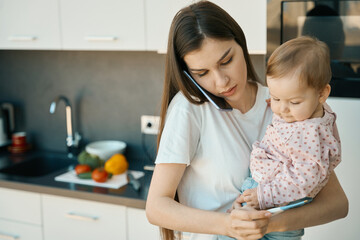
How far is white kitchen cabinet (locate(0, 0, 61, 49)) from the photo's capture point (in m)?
2.33

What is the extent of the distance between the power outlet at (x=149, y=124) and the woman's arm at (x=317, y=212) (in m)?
1.41

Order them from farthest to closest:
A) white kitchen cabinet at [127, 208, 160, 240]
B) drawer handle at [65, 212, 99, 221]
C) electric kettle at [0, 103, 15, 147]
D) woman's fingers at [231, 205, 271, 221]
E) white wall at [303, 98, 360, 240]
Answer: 1. electric kettle at [0, 103, 15, 147]
2. drawer handle at [65, 212, 99, 221]
3. white kitchen cabinet at [127, 208, 160, 240]
4. white wall at [303, 98, 360, 240]
5. woman's fingers at [231, 205, 271, 221]

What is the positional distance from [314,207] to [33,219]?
63.3 inches

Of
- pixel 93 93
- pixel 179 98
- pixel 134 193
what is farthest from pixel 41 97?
pixel 179 98

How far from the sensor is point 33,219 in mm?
2332

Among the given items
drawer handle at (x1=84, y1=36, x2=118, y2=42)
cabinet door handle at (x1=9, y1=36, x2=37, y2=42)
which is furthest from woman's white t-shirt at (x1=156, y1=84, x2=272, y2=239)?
cabinet door handle at (x1=9, y1=36, x2=37, y2=42)

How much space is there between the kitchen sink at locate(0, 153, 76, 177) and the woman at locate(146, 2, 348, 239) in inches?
61.9

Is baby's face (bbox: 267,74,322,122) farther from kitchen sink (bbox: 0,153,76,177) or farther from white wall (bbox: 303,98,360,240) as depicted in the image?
kitchen sink (bbox: 0,153,76,177)

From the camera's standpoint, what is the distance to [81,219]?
7.16 feet

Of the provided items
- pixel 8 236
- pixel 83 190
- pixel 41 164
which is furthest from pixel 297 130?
pixel 41 164

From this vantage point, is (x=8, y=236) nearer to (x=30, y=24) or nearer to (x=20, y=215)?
(x=20, y=215)

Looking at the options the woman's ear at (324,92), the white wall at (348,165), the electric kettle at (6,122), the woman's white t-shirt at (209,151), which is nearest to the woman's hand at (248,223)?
the woman's white t-shirt at (209,151)

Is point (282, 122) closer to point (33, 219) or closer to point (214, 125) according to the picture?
point (214, 125)

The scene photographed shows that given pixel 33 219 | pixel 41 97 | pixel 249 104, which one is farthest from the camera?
pixel 41 97
